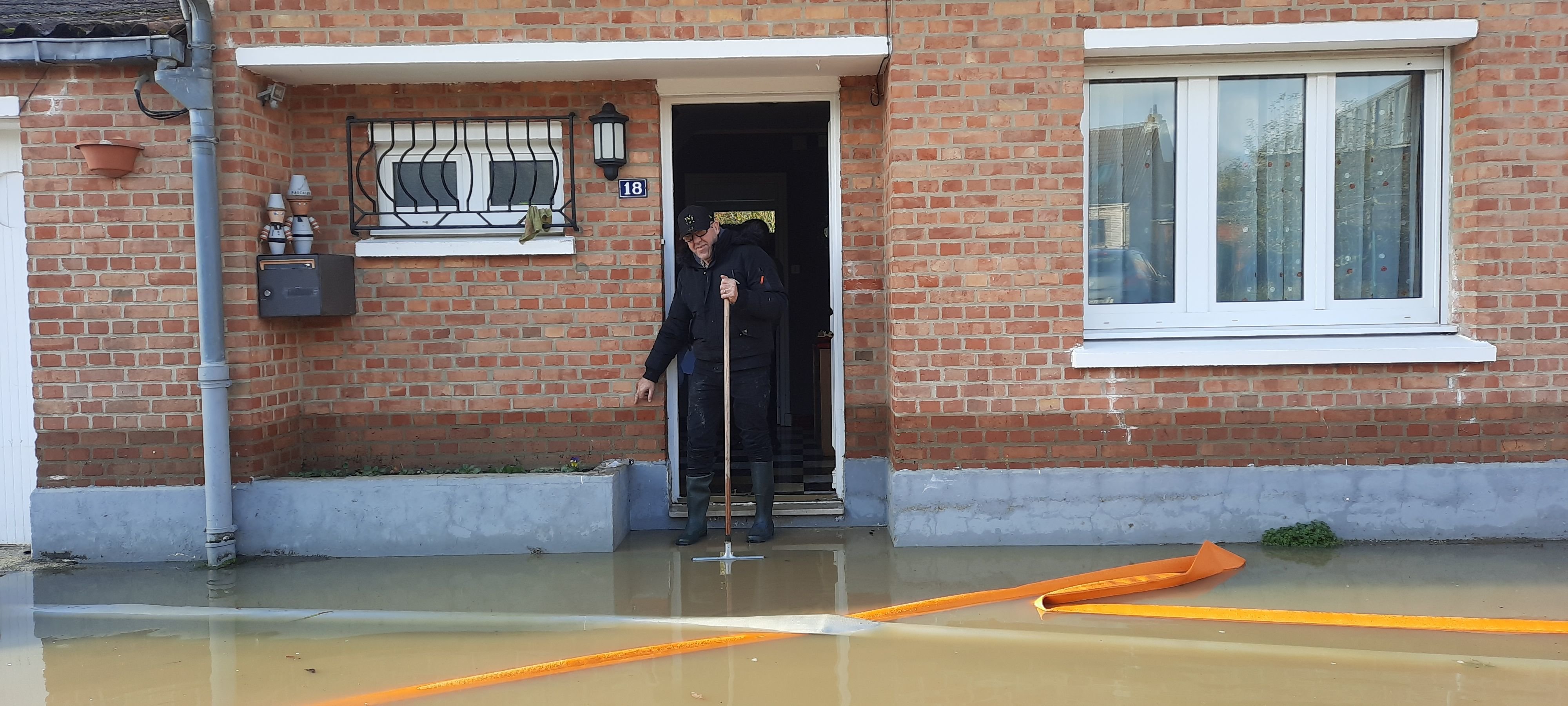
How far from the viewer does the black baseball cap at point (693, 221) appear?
6.33 meters

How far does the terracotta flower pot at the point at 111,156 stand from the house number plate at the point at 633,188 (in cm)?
259

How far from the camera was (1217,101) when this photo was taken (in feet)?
21.0

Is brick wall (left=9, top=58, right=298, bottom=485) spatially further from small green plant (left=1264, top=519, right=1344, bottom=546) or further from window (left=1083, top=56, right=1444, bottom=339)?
small green plant (left=1264, top=519, right=1344, bottom=546)

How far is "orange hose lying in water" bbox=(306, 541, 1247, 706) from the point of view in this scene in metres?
4.34

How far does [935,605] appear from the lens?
527cm


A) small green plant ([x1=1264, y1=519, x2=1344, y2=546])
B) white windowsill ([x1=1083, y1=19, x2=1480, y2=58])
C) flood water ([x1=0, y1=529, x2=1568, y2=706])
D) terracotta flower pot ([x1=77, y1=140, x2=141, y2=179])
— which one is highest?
white windowsill ([x1=1083, y1=19, x2=1480, y2=58])

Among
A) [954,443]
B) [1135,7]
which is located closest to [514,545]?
[954,443]

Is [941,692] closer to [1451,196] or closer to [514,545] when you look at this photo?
[514,545]

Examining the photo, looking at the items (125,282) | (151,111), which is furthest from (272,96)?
(125,282)

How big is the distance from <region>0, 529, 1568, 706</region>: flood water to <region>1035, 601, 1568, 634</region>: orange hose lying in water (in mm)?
57

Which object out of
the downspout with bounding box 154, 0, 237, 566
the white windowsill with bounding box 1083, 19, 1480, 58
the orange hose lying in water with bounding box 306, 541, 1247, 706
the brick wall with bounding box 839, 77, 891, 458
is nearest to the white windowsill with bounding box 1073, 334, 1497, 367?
the orange hose lying in water with bounding box 306, 541, 1247, 706

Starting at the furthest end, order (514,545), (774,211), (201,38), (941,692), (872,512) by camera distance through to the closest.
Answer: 1. (774,211)
2. (872,512)
3. (514,545)
4. (201,38)
5. (941,692)

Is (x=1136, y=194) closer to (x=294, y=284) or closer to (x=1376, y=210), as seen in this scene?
(x=1376, y=210)

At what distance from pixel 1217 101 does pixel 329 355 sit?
528cm
